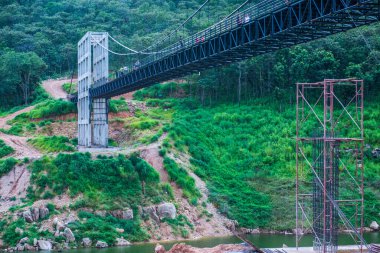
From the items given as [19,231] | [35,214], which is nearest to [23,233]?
[19,231]

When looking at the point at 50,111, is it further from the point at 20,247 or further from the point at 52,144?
the point at 20,247

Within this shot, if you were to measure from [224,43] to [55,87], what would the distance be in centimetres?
4745

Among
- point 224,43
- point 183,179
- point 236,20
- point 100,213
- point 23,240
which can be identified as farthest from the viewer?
point 183,179

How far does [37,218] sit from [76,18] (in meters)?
58.2

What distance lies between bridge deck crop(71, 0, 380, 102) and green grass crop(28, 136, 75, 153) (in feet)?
38.0

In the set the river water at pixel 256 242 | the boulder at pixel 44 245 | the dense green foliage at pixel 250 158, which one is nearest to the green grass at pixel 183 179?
the dense green foliage at pixel 250 158

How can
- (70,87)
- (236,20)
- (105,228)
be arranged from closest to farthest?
(236,20) < (105,228) < (70,87)

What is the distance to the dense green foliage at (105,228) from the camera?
137ft

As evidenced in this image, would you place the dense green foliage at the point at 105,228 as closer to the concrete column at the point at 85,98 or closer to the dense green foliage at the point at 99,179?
the dense green foliage at the point at 99,179

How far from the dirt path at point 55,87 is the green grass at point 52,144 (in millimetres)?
16998

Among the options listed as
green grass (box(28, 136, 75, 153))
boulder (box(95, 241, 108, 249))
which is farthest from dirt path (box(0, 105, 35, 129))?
boulder (box(95, 241, 108, 249))

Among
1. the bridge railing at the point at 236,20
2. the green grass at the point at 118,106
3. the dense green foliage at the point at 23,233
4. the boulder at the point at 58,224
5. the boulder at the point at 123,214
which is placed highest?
the bridge railing at the point at 236,20

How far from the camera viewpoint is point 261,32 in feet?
109

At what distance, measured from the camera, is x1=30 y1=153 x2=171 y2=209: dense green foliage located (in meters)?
45.6
